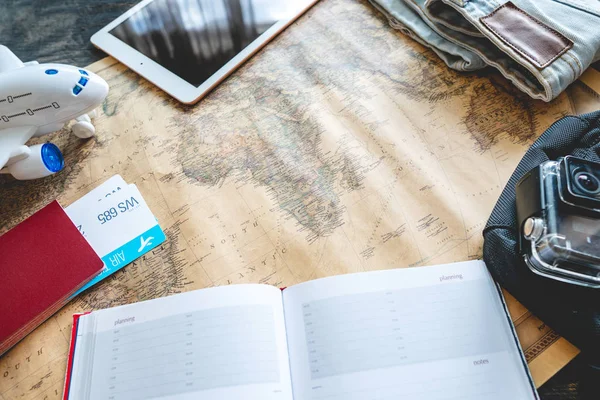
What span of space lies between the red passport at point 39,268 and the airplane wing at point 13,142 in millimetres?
81

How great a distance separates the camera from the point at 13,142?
0.61 metres

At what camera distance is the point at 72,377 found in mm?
536

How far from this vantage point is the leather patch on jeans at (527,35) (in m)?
0.64

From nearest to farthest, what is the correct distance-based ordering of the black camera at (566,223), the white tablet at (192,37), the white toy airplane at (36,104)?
the black camera at (566,223) → the white toy airplane at (36,104) → the white tablet at (192,37)

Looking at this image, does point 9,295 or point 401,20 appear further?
point 401,20

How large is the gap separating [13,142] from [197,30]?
0.34 metres

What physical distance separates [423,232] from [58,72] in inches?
20.9

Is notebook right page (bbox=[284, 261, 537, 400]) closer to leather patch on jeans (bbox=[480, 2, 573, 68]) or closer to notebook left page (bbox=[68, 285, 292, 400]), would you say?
notebook left page (bbox=[68, 285, 292, 400])

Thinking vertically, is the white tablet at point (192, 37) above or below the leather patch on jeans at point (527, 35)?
below

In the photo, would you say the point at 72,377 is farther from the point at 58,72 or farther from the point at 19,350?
the point at 58,72

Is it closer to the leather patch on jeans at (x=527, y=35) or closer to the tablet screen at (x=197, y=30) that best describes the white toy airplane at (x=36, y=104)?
the tablet screen at (x=197, y=30)

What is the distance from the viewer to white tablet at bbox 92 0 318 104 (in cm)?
74

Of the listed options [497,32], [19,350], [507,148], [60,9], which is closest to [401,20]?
[497,32]

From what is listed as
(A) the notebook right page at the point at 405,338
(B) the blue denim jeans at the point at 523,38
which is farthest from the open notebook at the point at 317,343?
(B) the blue denim jeans at the point at 523,38
